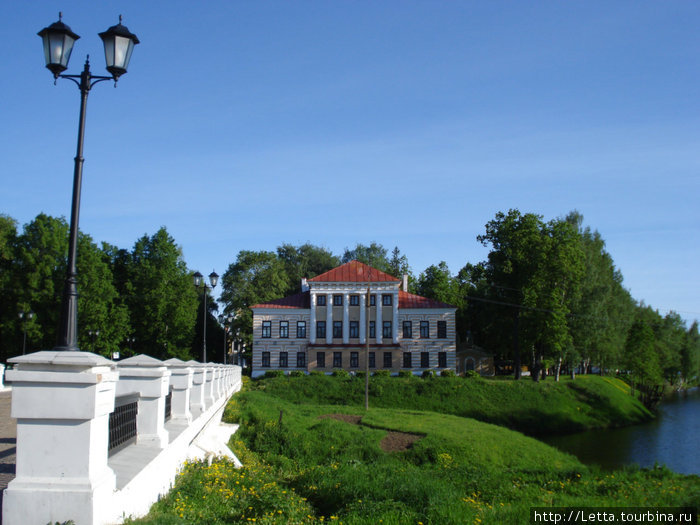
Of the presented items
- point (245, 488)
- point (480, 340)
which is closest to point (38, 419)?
point (245, 488)

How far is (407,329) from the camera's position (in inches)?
2245

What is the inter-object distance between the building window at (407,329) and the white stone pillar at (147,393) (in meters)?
49.2

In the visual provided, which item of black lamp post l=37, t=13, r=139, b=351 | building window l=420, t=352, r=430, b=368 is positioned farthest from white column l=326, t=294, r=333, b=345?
black lamp post l=37, t=13, r=139, b=351

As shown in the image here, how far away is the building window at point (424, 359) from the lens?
185 feet

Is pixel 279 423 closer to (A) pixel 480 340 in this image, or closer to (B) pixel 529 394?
(B) pixel 529 394

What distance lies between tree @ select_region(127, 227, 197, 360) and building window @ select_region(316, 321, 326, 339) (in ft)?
36.9

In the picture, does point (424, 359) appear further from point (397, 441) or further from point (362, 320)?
point (397, 441)

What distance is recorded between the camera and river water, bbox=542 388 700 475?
32.6m

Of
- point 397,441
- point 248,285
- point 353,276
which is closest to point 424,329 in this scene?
point 353,276

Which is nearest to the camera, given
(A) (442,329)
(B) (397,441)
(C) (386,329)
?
(B) (397,441)

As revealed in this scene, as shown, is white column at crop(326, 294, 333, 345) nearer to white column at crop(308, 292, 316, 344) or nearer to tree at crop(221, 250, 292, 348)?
white column at crop(308, 292, 316, 344)

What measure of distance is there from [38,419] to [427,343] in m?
52.7

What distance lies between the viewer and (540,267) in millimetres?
50469

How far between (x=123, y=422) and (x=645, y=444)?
3953 centimetres
